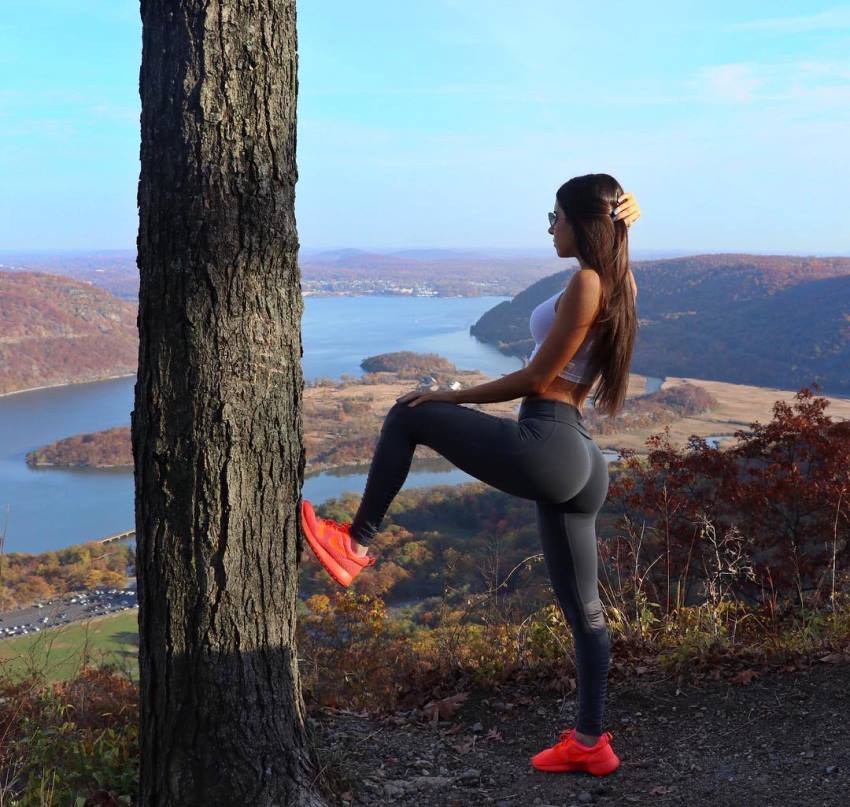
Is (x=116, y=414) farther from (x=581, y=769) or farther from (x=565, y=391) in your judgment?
(x=565, y=391)

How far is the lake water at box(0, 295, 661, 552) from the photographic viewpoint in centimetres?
2644

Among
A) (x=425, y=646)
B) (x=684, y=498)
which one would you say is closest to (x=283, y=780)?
(x=425, y=646)

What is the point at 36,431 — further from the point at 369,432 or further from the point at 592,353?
the point at 592,353

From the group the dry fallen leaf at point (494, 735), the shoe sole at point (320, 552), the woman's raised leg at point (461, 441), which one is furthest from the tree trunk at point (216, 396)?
the dry fallen leaf at point (494, 735)

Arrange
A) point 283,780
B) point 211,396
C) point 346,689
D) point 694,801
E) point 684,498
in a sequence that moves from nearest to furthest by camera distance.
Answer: point 211,396 → point 283,780 → point 694,801 → point 346,689 → point 684,498

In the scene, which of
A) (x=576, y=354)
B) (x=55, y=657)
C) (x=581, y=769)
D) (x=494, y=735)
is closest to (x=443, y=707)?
(x=494, y=735)

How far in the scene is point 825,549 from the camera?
5984mm

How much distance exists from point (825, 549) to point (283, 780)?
5.11m

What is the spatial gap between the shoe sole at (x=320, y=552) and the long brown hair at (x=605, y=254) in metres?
0.81

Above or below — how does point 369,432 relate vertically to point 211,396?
below

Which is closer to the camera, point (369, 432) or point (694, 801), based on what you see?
point (694, 801)

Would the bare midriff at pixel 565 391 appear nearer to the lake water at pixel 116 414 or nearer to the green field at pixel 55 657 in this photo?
the green field at pixel 55 657

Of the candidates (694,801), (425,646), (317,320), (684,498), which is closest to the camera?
(694,801)

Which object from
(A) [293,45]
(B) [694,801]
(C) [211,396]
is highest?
(A) [293,45]
